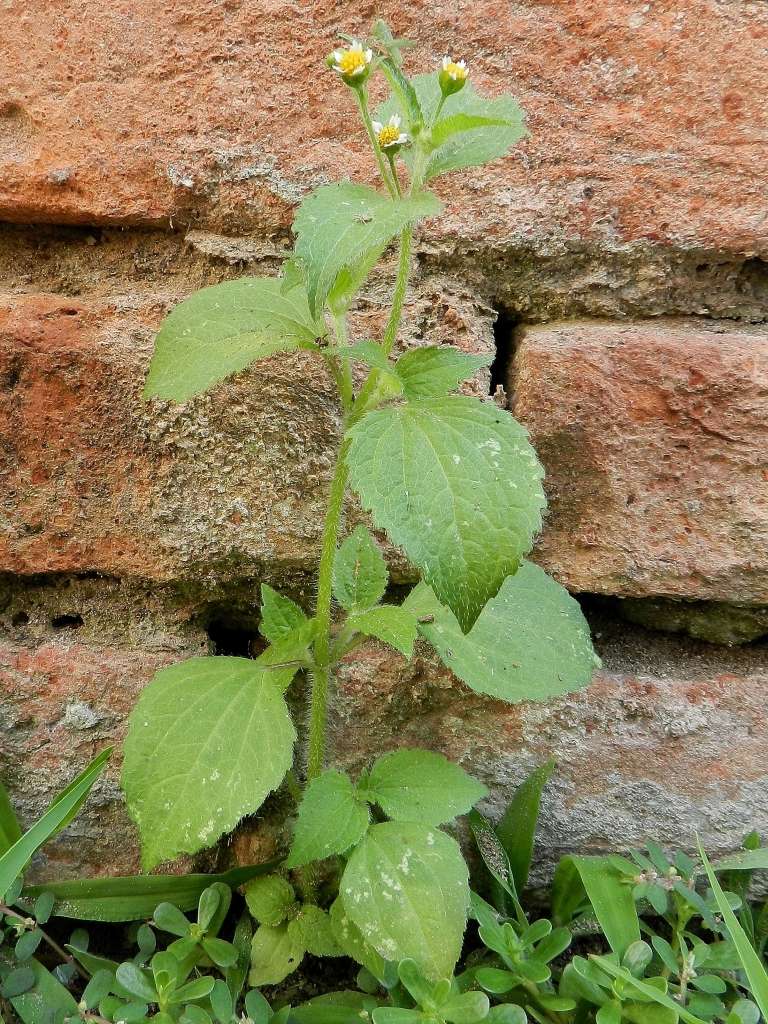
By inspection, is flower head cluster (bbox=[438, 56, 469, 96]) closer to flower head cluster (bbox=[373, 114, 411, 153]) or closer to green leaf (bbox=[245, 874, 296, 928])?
flower head cluster (bbox=[373, 114, 411, 153])

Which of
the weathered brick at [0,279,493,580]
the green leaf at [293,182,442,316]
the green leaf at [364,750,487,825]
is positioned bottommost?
the green leaf at [364,750,487,825]

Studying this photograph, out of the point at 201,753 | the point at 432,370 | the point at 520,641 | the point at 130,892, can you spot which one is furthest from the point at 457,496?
the point at 130,892

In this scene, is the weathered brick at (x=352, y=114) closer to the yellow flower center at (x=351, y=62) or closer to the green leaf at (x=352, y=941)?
the yellow flower center at (x=351, y=62)

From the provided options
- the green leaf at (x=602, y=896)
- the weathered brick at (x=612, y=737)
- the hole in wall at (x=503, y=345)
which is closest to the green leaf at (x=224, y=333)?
the hole in wall at (x=503, y=345)

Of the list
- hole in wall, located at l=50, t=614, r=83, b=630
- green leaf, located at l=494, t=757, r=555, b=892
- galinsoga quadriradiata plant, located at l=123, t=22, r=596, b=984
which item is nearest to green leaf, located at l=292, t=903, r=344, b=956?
galinsoga quadriradiata plant, located at l=123, t=22, r=596, b=984

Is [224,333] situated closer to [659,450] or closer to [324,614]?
[324,614]

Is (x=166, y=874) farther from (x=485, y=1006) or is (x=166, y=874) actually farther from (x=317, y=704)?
(x=485, y=1006)
